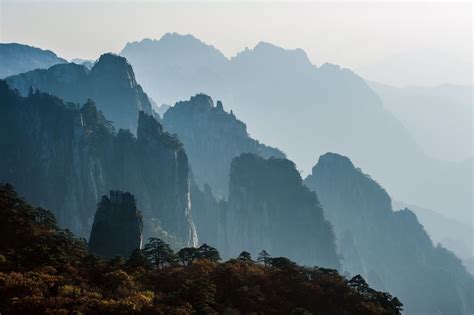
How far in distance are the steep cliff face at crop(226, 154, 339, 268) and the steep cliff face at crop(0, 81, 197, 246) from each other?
1090 inches

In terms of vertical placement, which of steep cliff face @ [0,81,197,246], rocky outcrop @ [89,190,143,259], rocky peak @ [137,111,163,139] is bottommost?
rocky outcrop @ [89,190,143,259]

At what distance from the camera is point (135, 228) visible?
338 ft

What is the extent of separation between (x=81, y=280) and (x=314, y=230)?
481ft

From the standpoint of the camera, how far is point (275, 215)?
18288 cm

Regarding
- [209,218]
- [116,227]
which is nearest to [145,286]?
[116,227]

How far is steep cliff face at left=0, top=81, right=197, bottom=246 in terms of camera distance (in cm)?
13638

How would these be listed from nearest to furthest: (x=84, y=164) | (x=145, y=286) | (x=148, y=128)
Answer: (x=145, y=286) < (x=84, y=164) < (x=148, y=128)

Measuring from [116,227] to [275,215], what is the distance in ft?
293

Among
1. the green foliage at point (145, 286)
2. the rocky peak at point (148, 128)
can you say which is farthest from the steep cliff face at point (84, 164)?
the green foliage at point (145, 286)

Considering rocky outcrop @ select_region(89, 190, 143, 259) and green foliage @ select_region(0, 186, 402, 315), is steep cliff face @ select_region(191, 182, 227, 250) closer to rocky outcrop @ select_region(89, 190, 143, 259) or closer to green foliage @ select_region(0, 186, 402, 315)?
rocky outcrop @ select_region(89, 190, 143, 259)

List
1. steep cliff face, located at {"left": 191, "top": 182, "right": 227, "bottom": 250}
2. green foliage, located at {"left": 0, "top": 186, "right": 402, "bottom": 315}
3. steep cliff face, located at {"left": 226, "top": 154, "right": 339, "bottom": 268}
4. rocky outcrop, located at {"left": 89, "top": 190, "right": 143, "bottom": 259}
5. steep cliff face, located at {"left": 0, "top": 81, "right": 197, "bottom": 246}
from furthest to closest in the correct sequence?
steep cliff face, located at {"left": 191, "top": 182, "right": 227, "bottom": 250} < steep cliff face, located at {"left": 226, "top": 154, "right": 339, "bottom": 268} < steep cliff face, located at {"left": 0, "top": 81, "right": 197, "bottom": 246} < rocky outcrop, located at {"left": 89, "top": 190, "right": 143, "bottom": 259} < green foliage, located at {"left": 0, "top": 186, "right": 402, "bottom": 315}

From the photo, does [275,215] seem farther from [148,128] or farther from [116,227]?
[116,227]

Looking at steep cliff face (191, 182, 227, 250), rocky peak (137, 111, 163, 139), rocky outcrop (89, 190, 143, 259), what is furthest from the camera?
steep cliff face (191, 182, 227, 250)

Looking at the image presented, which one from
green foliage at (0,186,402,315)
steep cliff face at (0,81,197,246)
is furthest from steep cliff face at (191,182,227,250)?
green foliage at (0,186,402,315)
